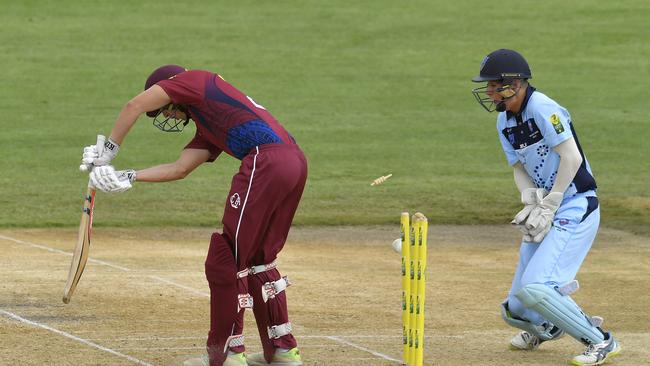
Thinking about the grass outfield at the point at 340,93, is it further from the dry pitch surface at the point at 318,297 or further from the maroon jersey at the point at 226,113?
the maroon jersey at the point at 226,113

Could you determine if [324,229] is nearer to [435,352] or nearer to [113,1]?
[435,352]

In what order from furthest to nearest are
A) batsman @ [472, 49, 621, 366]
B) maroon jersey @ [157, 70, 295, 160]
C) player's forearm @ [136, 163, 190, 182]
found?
player's forearm @ [136, 163, 190, 182]
batsman @ [472, 49, 621, 366]
maroon jersey @ [157, 70, 295, 160]

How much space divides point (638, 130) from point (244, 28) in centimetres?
1122

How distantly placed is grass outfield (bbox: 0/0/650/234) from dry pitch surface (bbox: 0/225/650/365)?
1303 mm

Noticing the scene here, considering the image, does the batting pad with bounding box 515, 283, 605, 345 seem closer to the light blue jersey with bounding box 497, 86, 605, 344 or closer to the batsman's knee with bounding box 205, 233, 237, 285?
the light blue jersey with bounding box 497, 86, 605, 344

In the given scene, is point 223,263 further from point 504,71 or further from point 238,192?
point 504,71

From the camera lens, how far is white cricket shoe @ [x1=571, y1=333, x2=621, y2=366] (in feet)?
27.7

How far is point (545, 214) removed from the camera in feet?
28.1

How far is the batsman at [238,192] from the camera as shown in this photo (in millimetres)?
8109

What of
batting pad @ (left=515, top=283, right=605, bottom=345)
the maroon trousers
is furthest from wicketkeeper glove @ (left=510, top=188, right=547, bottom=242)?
the maroon trousers

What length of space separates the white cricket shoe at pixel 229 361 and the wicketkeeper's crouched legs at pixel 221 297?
0.05 meters

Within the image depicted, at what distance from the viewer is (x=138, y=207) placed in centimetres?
1628

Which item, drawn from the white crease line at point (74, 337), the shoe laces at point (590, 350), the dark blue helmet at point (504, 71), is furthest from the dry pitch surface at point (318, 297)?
the dark blue helmet at point (504, 71)

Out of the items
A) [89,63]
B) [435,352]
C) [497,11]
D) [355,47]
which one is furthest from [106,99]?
[435,352]
